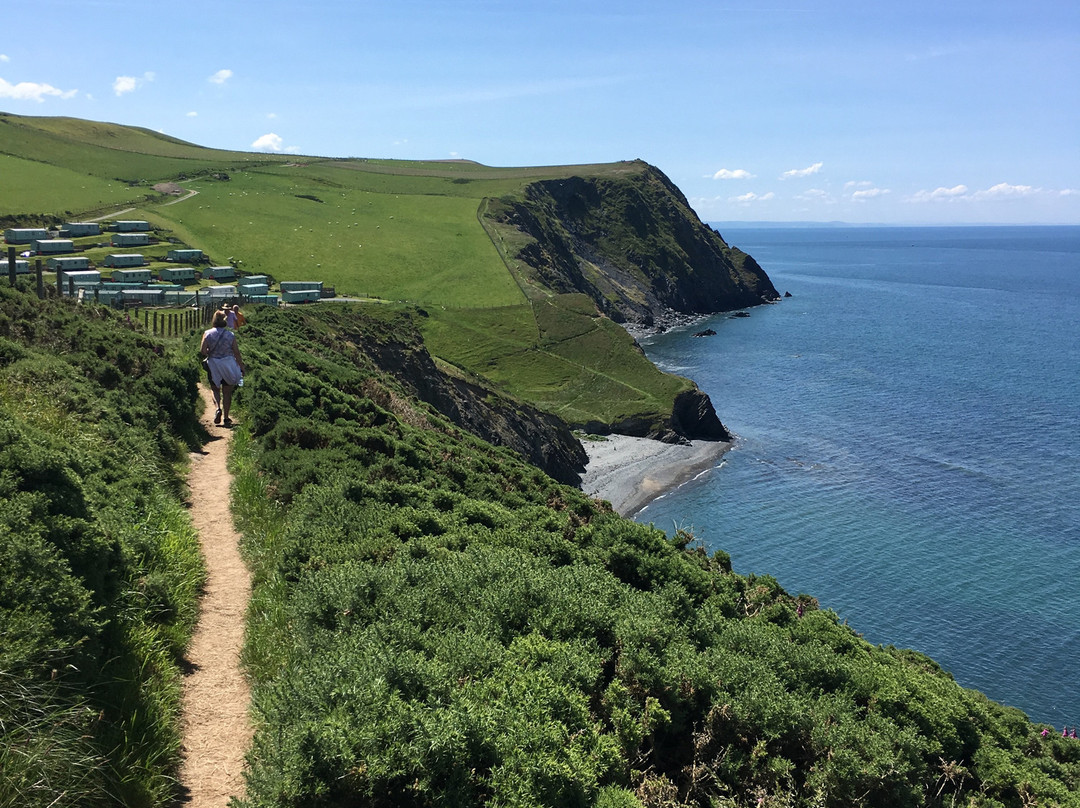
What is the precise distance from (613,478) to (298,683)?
215ft

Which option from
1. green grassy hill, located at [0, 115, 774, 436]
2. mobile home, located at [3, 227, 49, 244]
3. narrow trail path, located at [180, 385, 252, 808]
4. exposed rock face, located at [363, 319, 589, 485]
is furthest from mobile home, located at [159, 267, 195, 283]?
narrow trail path, located at [180, 385, 252, 808]

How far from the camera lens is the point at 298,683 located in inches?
331

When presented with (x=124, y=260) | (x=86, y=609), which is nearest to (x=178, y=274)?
(x=124, y=260)

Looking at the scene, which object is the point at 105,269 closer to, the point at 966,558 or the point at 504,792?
the point at 966,558

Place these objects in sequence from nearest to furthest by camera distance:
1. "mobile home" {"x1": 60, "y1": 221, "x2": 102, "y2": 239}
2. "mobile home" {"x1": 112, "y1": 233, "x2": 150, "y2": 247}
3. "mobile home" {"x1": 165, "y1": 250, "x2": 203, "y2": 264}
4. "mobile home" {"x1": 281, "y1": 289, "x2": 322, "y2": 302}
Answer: "mobile home" {"x1": 281, "y1": 289, "x2": 322, "y2": 302}, "mobile home" {"x1": 165, "y1": 250, "x2": 203, "y2": 264}, "mobile home" {"x1": 112, "y1": 233, "x2": 150, "y2": 247}, "mobile home" {"x1": 60, "y1": 221, "x2": 102, "y2": 239}

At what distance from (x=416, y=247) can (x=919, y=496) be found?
97.1 meters

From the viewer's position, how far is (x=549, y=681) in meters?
8.88

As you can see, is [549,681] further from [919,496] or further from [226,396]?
[919,496]

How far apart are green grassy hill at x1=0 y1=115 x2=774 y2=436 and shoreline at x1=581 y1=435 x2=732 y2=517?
4.22 metres

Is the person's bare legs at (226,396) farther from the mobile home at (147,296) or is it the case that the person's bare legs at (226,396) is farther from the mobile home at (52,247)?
the mobile home at (52,247)

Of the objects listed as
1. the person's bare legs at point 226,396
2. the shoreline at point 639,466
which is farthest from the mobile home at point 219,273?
Result: the person's bare legs at point 226,396

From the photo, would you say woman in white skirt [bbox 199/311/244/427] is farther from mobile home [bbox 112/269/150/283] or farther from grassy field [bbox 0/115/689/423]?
mobile home [bbox 112/269/150/283]

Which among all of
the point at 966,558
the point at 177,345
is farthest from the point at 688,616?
the point at 966,558

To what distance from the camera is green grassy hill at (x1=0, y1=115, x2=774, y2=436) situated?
9962 cm
